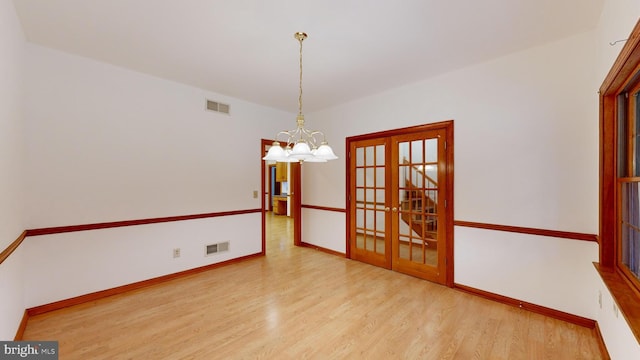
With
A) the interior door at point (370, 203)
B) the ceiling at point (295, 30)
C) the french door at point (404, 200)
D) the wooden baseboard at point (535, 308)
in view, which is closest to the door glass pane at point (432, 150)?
the french door at point (404, 200)

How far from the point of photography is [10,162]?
6.57 ft

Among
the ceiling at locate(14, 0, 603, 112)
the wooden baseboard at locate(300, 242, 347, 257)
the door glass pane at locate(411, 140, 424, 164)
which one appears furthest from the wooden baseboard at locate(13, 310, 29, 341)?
the door glass pane at locate(411, 140, 424, 164)

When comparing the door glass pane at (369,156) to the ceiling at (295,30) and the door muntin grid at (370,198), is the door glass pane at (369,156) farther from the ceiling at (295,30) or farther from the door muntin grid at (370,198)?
the ceiling at (295,30)

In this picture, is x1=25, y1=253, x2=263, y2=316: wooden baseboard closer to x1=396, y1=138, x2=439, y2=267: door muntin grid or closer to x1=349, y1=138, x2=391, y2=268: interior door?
x1=349, y1=138, x2=391, y2=268: interior door

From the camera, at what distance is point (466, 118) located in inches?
122

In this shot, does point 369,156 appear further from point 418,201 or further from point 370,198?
point 418,201

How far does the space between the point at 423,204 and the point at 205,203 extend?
10.3ft

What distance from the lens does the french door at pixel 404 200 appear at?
10.9ft

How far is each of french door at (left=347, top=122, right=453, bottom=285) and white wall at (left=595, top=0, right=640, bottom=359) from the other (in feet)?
4.37

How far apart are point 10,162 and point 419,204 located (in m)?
4.12

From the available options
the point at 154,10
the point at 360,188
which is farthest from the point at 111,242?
the point at 360,188

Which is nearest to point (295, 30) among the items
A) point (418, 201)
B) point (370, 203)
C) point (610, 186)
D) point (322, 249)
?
point (418, 201)

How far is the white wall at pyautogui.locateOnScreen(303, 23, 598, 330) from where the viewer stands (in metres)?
2.38
